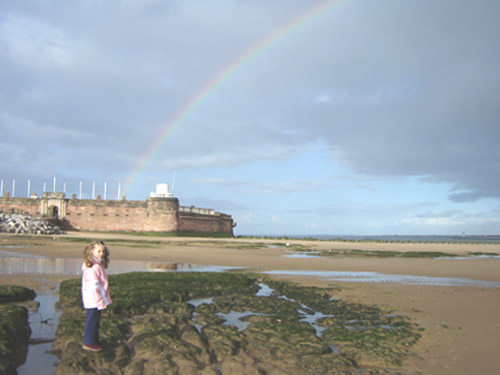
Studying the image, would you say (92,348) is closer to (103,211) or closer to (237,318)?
(237,318)

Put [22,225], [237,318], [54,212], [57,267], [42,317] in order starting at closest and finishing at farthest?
1. [42,317]
2. [237,318]
3. [57,267]
4. [22,225]
5. [54,212]

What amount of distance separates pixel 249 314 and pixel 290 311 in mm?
976

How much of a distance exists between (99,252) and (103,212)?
54.6m

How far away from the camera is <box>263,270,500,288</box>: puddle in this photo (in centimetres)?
1551

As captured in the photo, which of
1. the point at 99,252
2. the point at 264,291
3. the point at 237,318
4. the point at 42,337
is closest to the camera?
the point at 99,252

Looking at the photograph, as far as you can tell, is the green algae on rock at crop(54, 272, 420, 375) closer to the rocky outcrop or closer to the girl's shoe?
the girl's shoe

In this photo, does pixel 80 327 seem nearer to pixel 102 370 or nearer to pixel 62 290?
pixel 102 370

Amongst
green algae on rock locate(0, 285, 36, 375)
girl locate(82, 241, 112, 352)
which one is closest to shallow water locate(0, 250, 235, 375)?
green algae on rock locate(0, 285, 36, 375)

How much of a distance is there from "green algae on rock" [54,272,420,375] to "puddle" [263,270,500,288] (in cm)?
549

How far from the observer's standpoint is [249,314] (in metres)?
9.53

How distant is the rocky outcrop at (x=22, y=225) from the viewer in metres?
44.8

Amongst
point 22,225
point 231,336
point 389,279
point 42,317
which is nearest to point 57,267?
point 42,317

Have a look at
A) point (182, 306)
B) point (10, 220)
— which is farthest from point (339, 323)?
point (10, 220)

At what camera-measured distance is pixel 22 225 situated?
4503cm
